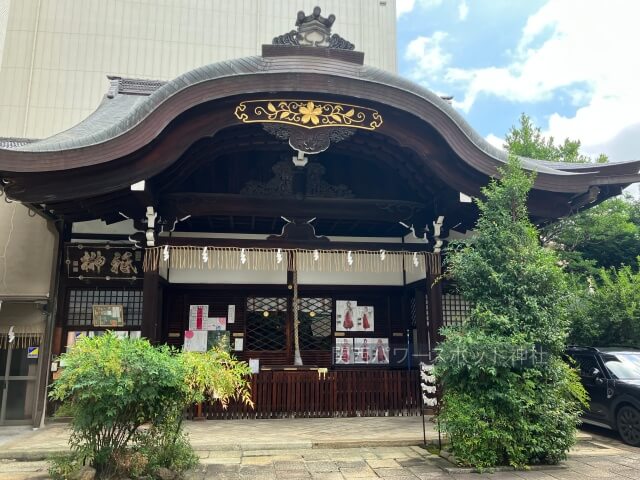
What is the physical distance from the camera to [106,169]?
22.5ft

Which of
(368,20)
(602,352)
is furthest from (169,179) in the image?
(368,20)

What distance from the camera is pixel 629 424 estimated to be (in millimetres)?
7176

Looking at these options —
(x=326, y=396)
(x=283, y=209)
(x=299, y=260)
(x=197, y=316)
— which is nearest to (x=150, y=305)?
(x=197, y=316)

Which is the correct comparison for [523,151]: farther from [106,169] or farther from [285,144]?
[106,169]

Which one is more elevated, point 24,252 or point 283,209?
point 283,209

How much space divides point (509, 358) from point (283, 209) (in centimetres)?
465

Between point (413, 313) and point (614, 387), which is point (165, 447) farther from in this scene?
point (614, 387)

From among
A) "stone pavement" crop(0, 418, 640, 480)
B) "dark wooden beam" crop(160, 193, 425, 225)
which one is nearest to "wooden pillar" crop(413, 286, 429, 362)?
"dark wooden beam" crop(160, 193, 425, 225)

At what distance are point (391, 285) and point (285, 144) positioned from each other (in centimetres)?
423

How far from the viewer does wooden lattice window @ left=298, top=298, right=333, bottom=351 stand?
10.1 meters

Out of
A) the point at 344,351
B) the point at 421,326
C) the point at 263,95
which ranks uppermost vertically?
the point at 263,95

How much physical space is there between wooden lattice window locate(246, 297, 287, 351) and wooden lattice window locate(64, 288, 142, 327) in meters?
2.36

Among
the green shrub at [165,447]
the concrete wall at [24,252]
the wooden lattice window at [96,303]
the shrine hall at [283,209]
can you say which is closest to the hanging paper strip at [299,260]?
the shrine hall at [283,209]

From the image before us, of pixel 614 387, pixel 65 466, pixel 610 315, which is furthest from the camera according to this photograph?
pixel 610 315
